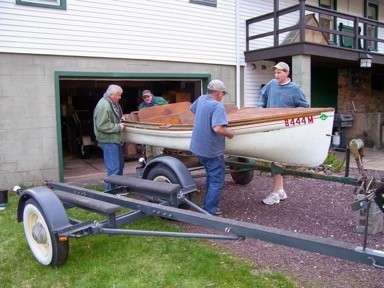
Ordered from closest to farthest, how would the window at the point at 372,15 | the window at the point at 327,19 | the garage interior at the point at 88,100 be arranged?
the garage interior at the point at 88,100 < the window at the point at 327,19 < the window at the point at 372,15

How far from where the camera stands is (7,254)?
174 inches

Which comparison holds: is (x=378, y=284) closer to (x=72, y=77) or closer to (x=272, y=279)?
(x=272, y=279)

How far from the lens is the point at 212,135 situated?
4961 millimetres

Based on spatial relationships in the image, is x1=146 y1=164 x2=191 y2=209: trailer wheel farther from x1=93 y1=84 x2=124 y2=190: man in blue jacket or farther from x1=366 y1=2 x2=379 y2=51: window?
x1=366 y1=2 x2=379 y2=51: window

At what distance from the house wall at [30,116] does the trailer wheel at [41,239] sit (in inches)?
159

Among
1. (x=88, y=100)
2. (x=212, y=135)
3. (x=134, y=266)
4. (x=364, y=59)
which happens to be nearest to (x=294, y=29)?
(x=364, y=59)

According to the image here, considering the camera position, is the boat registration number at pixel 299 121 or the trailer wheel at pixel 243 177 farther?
the trailer wheel at pixel 243 177

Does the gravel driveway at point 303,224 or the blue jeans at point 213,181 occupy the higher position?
the blue jeans at point 213,181

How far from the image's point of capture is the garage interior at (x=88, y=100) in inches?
500

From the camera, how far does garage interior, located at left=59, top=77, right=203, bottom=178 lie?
500 inches

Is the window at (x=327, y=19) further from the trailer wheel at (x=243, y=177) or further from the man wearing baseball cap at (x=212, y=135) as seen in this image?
the man wearing baseball cap at (x=212, y=135)

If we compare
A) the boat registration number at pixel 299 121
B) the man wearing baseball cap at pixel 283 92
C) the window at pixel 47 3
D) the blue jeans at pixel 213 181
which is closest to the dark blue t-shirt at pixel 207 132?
the blue jeans at pixel 213 181

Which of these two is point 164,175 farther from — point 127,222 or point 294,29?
point 294,29

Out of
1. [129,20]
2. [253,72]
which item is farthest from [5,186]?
[253,72]
